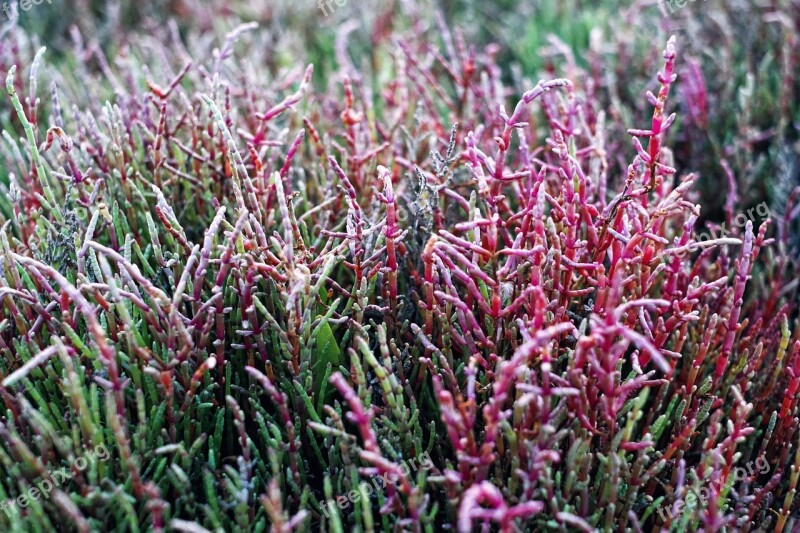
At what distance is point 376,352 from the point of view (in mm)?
1829

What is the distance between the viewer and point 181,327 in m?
1.45

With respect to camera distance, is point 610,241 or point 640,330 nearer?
point 610,241

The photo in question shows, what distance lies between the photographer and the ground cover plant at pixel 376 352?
140 cm

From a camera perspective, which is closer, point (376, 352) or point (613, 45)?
point (376, 352)

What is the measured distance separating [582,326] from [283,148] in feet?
4.66

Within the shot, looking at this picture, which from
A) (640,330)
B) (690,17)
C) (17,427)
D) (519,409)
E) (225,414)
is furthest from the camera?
(690,17)

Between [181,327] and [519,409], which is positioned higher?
[181,327]

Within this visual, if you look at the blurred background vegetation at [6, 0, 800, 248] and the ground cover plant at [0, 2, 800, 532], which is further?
the blurred background vegetation at [6, 0, 800, 248]

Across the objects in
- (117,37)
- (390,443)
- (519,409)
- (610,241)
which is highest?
(117,37)

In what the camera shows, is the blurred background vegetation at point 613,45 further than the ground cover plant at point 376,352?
Yes

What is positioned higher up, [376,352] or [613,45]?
[613,45]

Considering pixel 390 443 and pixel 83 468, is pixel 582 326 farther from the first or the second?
pixel 83 468

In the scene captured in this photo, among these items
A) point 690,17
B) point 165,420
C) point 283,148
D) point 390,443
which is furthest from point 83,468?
point 690,17

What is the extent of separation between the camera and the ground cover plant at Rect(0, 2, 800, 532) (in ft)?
4.58
